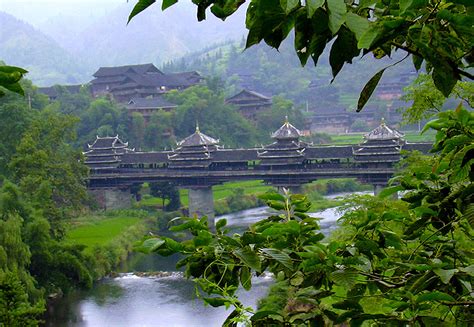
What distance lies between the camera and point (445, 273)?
1.80m

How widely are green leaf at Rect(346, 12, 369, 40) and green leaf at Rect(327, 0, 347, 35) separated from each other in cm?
8

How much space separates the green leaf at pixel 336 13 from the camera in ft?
4.46

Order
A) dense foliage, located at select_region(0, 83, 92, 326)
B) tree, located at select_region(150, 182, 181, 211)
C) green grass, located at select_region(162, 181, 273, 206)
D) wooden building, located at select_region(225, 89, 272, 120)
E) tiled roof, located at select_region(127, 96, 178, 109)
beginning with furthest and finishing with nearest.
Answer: wooden building, located at select_region(225, 89, 272, 120) → tiled roof, located at select_region(127, 96, 178, 109) → green grass, located at select_region(162, 181, 273, 206) → tree, located at select_region(150, 182, 181, 211) → dense foliage, located at select_region(0, 83, 92, 326)

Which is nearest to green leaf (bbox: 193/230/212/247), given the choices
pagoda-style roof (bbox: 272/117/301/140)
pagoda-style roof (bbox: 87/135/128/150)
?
pagoda-style roof (bbox: 272/117/301/140)

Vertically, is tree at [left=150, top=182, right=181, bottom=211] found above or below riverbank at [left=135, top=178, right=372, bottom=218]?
above

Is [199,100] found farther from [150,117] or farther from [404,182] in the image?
[404,182]

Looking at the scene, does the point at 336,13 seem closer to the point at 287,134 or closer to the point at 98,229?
the point at 98,229

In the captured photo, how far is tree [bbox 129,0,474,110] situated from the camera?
145 centimetres

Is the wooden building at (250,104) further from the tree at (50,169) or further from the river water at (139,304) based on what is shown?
the river water at (139,304)

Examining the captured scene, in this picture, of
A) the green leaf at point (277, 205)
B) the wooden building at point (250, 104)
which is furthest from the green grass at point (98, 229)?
the green leaf at point (277, 205)

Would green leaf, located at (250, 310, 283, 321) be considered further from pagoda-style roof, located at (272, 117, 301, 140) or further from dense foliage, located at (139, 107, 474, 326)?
pagoda-style roof, located at (272, 117, 301, 140)

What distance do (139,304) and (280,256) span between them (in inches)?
623

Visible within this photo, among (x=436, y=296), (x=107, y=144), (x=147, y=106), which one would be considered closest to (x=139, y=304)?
(x=107, y=144)

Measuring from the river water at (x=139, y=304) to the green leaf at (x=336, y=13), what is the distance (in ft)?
45.7
